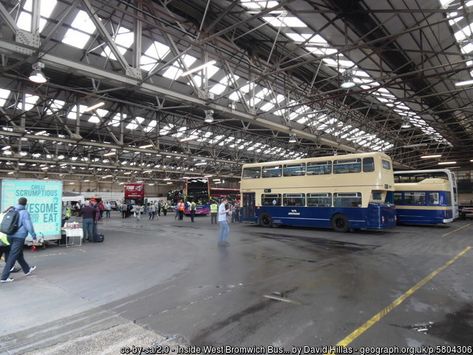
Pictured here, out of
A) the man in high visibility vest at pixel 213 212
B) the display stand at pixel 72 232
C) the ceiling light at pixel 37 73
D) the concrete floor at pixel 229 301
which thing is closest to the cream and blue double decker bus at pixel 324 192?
the man in high visibility vest at pixel 213 212

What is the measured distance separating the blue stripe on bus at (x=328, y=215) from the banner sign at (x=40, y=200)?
11900mm

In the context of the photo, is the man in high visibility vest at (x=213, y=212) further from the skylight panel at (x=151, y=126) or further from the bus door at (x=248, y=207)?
the skylight panel at (x=151, y=126)

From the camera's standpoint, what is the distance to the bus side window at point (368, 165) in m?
15.4

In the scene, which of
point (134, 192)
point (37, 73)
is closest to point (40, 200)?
point (37, 73)

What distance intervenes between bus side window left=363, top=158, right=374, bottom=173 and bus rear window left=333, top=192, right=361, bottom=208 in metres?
1.23

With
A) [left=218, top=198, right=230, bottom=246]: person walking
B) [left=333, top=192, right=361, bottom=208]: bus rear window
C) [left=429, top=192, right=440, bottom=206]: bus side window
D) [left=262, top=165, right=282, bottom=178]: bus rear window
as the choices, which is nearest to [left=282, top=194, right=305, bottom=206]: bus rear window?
[left=262, top=165, right=282, bottom=178]: bus rear window

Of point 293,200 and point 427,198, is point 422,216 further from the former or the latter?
point 293,200

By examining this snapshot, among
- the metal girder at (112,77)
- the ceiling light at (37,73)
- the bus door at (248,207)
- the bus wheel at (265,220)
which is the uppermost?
the metal girder at (112,77)

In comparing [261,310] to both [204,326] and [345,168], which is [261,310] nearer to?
[204,326]

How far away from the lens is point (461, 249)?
11188 mm

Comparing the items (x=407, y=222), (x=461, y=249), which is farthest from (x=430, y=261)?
(x=407, y=222)

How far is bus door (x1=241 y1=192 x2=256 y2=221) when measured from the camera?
2072cm

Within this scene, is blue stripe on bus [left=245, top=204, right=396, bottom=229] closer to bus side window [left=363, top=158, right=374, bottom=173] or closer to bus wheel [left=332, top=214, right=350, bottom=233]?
bus wheel [left=332, top=214, right=350, bottom=233]

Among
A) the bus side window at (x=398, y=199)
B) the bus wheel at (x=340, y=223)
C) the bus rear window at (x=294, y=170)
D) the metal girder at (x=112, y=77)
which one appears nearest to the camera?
the metal girder at (x=112, y=77)
